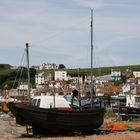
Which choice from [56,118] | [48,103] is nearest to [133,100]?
[48,103]

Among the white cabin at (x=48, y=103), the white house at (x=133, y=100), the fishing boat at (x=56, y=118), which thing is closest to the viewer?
the fishing boat at (x=56, y=118)

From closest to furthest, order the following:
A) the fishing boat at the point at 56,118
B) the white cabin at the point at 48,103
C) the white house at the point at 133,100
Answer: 1. the fishing boat at the point at 56,118
2. the white cabin at the point at 48,103
3. the white house at the point at 133,100

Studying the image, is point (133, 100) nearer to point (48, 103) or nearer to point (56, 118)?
point (48, 103)

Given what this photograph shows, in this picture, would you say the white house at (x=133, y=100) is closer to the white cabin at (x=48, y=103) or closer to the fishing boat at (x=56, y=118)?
the white cabin at (x=48, y=103)

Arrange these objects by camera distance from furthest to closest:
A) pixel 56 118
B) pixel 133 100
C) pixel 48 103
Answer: pixel 133 100
pixel 48 103
pixel 56 118

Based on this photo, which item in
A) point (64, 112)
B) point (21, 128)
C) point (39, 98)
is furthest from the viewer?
point (21, 128)

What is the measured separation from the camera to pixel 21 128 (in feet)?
127

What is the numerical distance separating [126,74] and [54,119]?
164 m

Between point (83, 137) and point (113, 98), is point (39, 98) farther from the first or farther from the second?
point (113, 98)

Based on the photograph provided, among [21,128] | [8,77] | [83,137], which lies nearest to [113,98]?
Result: [21,128]

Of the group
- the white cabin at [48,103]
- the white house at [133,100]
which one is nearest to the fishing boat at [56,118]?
the white cabin at [48,103]

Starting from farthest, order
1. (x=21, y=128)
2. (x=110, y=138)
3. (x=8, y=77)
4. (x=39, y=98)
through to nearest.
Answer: (x=8, y=77)
(x=21, y=128)
(x=39, y=98)
(x=110, y=138)

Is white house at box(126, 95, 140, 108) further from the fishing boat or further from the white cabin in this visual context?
the fishing boat

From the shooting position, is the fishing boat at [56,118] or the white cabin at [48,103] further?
the white cabin at [48,103]
